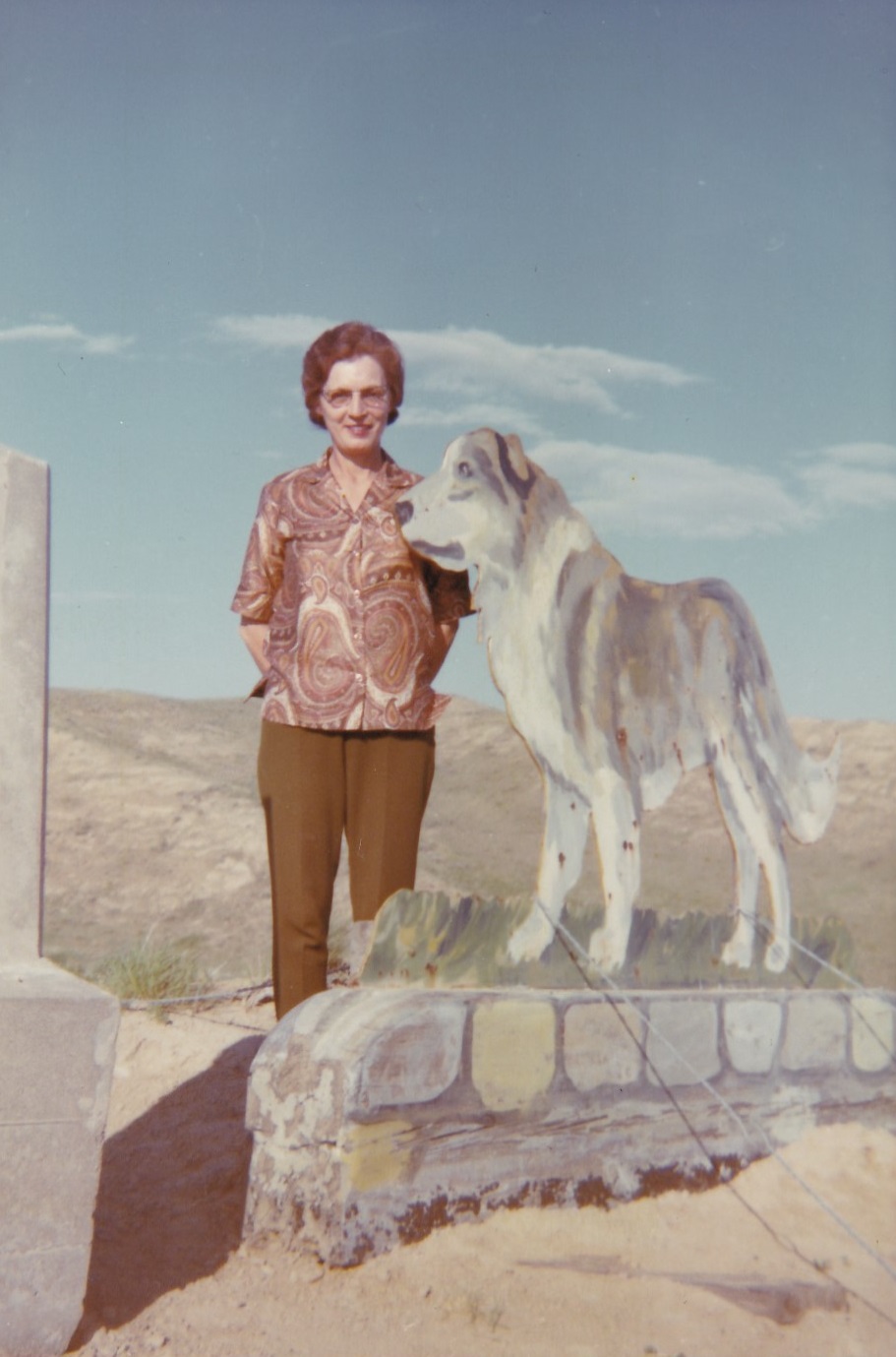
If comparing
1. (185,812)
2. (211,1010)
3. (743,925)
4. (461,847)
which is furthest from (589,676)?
(185,812)

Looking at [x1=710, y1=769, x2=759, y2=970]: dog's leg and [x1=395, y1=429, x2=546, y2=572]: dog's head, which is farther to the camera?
[x1=710, y1=769, x2=759, y2=970]: dog's leg

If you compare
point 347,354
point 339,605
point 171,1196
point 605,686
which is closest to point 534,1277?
point 171,1196

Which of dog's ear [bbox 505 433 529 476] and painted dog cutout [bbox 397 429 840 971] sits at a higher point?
dog's ear [bbox 505 433 529 476]

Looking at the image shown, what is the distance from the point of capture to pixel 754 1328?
326cm

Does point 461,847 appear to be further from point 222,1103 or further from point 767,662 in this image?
point 767,662

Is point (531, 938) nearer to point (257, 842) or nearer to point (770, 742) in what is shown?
point (770, 742)


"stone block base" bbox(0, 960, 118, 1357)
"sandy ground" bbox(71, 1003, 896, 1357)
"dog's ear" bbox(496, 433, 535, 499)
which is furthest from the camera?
"dog's ear" bbox(496, 433, 535, 499)

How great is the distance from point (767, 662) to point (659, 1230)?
6.11 feet

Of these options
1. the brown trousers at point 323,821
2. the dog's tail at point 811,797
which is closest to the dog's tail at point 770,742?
the dog's tail at point 811,797

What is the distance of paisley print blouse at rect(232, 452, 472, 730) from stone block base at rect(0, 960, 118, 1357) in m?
1.18

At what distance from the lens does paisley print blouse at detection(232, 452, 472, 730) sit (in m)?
3.73

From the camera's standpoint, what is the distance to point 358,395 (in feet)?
12.4

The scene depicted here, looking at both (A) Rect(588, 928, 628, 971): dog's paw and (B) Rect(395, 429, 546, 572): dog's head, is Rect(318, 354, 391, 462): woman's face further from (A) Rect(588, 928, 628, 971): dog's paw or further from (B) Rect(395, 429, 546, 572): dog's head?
(A) Rect(588, 928, 628, 971): dog's paw

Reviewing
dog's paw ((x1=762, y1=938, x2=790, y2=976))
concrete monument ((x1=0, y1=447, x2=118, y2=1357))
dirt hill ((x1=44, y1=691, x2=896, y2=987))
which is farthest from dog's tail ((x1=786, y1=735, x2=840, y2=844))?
dirt hill ((x1=44, y1=691, x2=896, y2=987))
